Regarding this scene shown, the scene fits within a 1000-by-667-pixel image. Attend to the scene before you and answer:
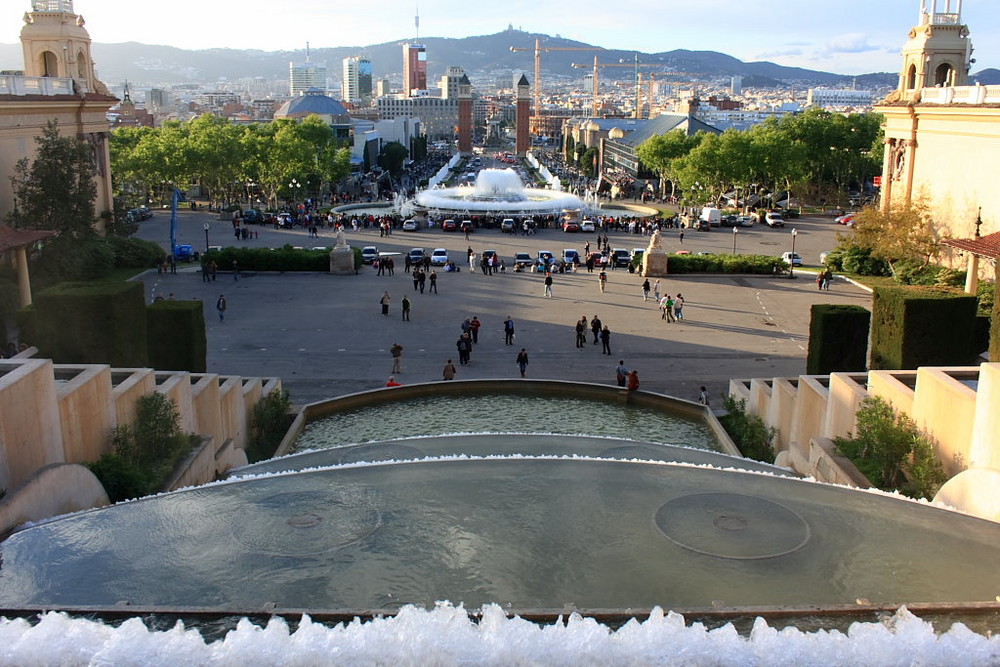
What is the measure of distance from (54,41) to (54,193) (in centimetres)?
1588

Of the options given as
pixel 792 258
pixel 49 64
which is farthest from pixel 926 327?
pixel 49 64

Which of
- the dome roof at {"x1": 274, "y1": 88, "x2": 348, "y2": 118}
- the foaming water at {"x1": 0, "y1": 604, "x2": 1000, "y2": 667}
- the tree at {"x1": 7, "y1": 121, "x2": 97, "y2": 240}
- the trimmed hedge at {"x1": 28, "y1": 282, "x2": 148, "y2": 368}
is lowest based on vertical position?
the trimmed hedge at {"x1": 28, "y1": 282, "x2": 148, "y2": 368}

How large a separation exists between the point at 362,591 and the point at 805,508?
5.05m

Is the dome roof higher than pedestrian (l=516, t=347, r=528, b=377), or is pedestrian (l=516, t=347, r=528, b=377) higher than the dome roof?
the dome roof

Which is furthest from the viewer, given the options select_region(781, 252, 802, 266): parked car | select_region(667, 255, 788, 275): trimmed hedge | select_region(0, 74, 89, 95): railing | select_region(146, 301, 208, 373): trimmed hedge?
select_region(781, 252, 802, 266): parked car

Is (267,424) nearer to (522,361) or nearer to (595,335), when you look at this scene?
(522,361)

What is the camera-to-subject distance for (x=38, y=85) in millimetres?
39219

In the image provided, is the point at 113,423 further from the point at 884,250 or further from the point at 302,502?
the point at 884,250

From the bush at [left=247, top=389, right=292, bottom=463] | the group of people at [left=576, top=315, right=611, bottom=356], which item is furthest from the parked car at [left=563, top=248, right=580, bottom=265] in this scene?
the bush at [left=247, top=389, right=292, bottom=463]

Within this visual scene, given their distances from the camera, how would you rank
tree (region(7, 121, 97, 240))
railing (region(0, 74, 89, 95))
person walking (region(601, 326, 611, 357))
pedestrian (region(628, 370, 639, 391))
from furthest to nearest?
railing (region(0, 74, 89, 95))
tree (region(7, 121, 97, 240))
person walking (region(601, 326, 611, 357))
pedestrian (region(628, 370, 639, 391))

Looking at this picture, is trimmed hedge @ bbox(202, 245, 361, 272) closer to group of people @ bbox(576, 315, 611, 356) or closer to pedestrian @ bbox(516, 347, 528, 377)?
group of people @ bbox(576, 315, 611, 356)

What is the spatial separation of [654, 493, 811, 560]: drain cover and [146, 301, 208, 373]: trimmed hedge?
42.8ft

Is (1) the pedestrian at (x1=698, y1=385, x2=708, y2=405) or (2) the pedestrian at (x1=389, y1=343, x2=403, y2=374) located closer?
(1) the pedestrian at (x1=698, y1=385, x2=708, y2=405)

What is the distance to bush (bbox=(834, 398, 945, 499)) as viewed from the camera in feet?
38.1
